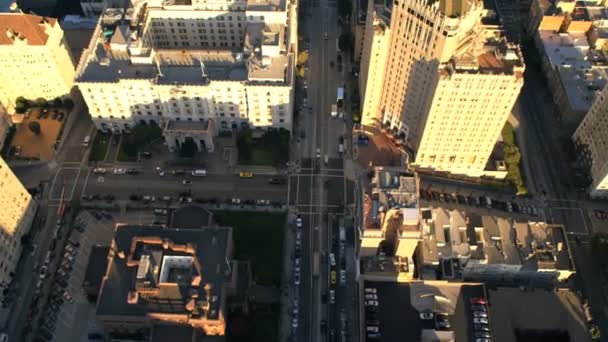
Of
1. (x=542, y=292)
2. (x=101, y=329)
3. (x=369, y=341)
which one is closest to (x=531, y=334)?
(x=542, y=292)

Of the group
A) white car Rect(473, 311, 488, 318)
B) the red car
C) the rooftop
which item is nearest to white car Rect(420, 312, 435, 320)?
white car Rect(473, 311, 488, 318)

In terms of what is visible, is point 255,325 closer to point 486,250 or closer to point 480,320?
point 480,320

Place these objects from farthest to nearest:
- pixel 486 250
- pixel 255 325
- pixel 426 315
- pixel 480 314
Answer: pixel 486 250 → pixel 255 325 → pixel 480 314 → pixel 426 315

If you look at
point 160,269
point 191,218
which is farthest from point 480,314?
point 160,269

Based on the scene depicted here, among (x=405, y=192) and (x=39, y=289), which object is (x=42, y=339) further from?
(x=405, y=192)

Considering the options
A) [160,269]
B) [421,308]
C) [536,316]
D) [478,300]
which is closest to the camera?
[160,269]

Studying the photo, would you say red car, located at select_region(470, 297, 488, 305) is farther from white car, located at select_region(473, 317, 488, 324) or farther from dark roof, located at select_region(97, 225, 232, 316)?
dark roof, located at select_region(97, 225, 232, 316)
